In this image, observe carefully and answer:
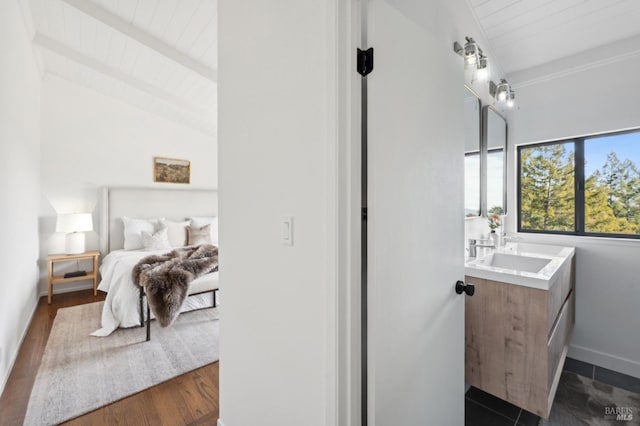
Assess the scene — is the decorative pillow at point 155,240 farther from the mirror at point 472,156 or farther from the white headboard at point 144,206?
the mirror at point 472,156

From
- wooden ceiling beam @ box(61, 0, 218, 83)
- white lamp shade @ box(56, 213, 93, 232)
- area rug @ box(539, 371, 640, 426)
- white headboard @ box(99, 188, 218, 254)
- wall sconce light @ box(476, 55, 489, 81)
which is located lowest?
area rug @ box(539, 371, 640, 426)

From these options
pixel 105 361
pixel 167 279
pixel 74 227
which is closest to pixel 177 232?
pixel 74 227

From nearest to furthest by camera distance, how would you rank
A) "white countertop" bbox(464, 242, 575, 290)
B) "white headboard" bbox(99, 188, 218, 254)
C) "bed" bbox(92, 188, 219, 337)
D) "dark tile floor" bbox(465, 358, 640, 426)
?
1. "white countertop" bbox(464, 242, 575, 290)
2. "dark tile floor" bbox(465, 358, 640, 426)
3. "bed" bbox(92, 188, 219, 337)
4. "white headboard" bbox(99, 188, 218, 254)

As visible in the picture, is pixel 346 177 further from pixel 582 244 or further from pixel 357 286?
pixel 582 244

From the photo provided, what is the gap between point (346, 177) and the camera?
92 cm

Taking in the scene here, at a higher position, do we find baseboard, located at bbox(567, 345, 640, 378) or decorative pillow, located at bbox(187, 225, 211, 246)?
decorative pillow, located at bbox(187, 225, 211, 246)

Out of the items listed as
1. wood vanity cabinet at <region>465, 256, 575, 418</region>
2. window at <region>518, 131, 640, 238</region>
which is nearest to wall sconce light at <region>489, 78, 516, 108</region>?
window at <region>518, 131, 640, 238</region>

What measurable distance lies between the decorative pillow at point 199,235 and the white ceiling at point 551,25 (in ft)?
14.0

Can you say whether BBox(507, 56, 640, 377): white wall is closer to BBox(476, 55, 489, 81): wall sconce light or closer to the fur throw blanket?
BBox(476, 55, 489, 81): wall sconce light

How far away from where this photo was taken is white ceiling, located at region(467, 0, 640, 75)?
1917 millimetres

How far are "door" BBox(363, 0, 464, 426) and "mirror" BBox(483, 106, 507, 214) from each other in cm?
118

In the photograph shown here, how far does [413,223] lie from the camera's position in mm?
1123

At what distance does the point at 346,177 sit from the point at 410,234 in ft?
1.23

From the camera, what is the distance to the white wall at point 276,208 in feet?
3.13
